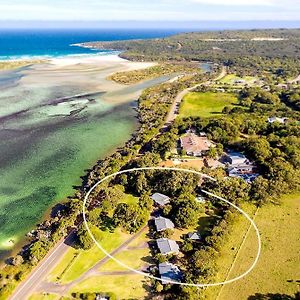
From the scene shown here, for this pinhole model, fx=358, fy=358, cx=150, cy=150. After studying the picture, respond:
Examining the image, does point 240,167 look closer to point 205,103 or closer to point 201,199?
point 201,199

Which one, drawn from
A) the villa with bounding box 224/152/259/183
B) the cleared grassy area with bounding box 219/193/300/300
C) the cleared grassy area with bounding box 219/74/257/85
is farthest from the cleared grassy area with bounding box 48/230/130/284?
the cleared grassy area with bounding box 219/74/257/85

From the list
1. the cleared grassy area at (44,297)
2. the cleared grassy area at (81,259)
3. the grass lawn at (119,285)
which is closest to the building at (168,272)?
the grass lawn at (119,285)

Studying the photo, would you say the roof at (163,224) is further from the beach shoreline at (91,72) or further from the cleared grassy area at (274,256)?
the beach shoreline at (91,72)

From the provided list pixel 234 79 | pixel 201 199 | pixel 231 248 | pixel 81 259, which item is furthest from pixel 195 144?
pixel 234 79

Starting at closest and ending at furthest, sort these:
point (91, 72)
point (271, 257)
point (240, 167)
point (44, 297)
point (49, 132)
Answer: point (44, 297)
point (271, 257)
point (240, 167)
point (49, 132)
point (91, 72)

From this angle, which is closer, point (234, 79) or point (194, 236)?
point (194, 236)

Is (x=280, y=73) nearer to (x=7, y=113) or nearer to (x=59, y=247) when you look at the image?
(x=7, y=113)

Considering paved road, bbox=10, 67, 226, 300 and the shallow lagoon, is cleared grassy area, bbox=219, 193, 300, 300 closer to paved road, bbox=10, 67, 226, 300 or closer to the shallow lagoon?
paved road, bbox=10, 67, 226, 300
